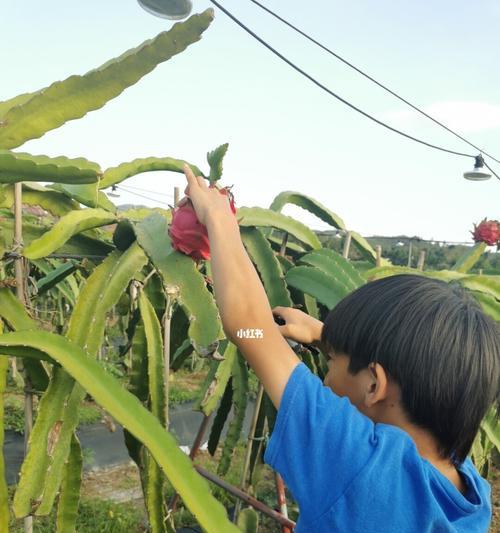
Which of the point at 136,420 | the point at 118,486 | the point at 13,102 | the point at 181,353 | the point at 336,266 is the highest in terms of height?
the point at 13,102

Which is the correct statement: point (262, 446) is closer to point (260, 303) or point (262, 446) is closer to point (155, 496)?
point (155, 496)

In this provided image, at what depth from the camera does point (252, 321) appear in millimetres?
657

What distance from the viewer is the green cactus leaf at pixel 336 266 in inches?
51.7

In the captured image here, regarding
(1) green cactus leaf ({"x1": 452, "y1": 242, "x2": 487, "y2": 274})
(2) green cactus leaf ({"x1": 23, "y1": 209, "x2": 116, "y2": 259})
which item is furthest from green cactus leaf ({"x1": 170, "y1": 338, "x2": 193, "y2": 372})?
(1) green cactus leaf ({"x1": 452, "y1": 242, "x2": 487, "y2": 274})

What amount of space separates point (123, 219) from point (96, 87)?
0.28 meters

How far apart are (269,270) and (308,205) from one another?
1.53 ft

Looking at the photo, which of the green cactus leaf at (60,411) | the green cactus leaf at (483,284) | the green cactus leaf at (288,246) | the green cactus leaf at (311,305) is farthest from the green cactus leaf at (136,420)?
the green cactus leaf at (483,284)

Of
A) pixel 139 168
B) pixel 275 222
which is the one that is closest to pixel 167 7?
pixel 139 168

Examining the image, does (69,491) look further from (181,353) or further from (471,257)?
(471,257)

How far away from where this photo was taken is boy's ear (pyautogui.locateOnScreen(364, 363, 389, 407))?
0.67 m

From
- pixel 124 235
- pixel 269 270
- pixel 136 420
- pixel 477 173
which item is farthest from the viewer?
pixel 477 173

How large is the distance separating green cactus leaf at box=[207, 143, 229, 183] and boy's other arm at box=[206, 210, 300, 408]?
0.89 feet

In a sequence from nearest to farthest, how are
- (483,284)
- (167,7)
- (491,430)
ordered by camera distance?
(491,430) < (483,284) < (167,7)

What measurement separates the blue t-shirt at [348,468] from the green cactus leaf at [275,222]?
53cm
